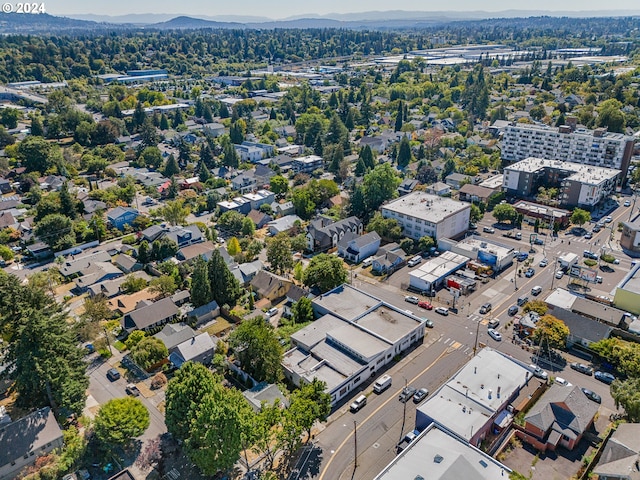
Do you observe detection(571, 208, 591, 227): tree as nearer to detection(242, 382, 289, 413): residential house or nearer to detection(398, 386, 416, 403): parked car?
detection(398, 386, 416, 403): parked car

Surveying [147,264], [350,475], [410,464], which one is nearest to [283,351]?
[350,475]

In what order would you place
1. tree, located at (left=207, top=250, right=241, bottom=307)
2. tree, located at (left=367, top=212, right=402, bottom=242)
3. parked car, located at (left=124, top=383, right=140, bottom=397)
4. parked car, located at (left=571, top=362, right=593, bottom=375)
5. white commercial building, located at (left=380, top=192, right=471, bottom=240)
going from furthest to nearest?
1. tree, located at (left=367, top=212, right=402, bottom=242)
2. white commercial building, located at (left=380, top=192, right=471, bottom=240)
3. tree, located at (left=207, top=250, right=241, bottom=307)
4. parked car, located at (left=571, top=362, right=593, bottom=375)
5. parked car, located at (left=124, top=383, right=140, bottom=397)

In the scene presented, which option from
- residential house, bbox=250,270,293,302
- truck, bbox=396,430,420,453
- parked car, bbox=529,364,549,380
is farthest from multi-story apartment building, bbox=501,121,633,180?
truck, bbox=396,430,420,453

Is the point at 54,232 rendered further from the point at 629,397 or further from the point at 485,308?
the point at 629,397

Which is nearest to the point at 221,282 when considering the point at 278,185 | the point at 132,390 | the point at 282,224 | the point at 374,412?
the point at 132,390

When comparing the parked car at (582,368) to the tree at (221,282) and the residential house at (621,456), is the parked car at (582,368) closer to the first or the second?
the residential house at (621,456)
